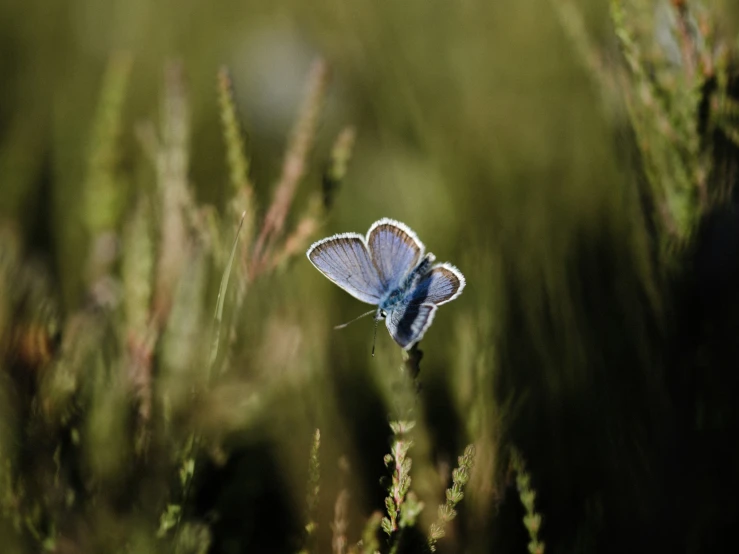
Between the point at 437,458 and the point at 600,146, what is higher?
the point at 600,146

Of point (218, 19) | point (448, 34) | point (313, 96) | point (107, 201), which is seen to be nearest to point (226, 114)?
point (313, 96)

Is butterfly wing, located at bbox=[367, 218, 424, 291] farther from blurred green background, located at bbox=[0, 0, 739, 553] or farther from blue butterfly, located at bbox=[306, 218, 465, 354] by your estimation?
blurred green background, located at bbox=[0, 0, 739, 553]

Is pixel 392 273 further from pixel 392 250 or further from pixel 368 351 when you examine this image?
pixel 368 351

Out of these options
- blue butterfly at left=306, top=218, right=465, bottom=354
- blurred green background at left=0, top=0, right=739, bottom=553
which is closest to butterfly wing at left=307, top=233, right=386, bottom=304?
blue butterfly at left=306, top=218, right=465, bottom=354

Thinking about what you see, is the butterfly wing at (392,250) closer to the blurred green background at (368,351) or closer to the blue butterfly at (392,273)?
the blue butterfly at (392,273)

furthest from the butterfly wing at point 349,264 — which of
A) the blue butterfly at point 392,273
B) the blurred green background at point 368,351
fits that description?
the blurred green background at point 368,351

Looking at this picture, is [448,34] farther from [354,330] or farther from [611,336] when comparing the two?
[611,336]
